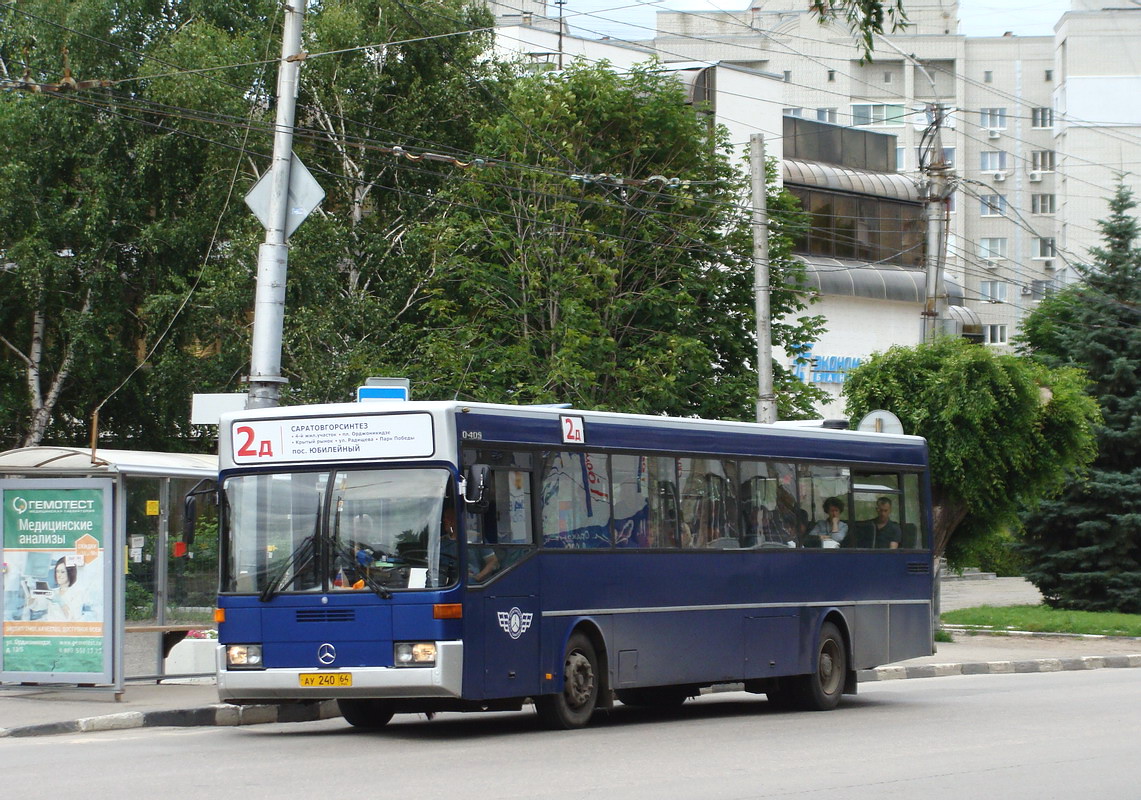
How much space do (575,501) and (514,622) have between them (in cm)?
139

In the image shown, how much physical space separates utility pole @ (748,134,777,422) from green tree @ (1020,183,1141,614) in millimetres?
15985

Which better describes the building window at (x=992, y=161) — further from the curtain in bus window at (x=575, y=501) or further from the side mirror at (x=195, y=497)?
the side mirror at (x=195, y=497)

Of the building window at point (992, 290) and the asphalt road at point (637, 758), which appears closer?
the asphalt road at point (637, 758)

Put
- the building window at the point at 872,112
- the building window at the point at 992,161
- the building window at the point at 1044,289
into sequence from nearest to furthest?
the building window at the point at 1044,289
the building window at the point at 872,112
the building window at the point at 992,161

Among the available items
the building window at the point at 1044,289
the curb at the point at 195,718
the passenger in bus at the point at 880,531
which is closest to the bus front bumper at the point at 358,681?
the curb at the point at 195,718

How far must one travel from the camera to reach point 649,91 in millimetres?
33500

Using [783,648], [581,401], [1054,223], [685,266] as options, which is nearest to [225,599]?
[783,648]

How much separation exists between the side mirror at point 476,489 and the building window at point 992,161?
77113 mm

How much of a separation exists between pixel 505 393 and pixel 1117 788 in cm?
2122

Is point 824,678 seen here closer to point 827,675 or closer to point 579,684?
point 827,675

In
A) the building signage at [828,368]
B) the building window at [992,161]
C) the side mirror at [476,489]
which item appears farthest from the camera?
the building window at [992,161]

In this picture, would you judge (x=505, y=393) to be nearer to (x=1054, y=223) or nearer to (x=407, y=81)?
(x=407, y=81)

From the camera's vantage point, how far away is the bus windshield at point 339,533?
495 inches

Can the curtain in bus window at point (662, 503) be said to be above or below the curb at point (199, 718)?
above
